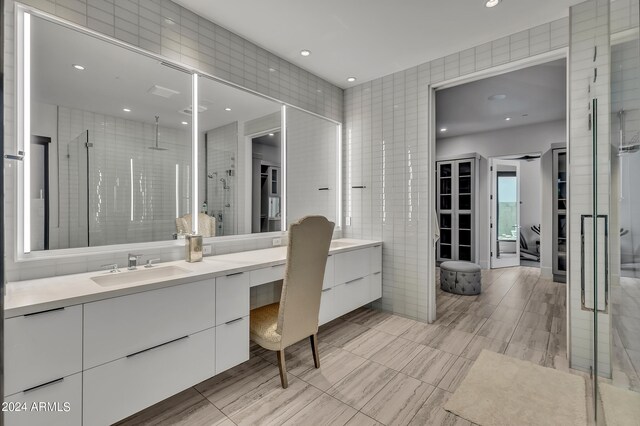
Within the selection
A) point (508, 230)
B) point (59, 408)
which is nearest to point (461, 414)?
point (59, 408)

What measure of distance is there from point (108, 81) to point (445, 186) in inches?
229

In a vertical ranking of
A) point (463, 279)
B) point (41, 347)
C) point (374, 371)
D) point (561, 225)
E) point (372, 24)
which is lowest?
point (374, 371)

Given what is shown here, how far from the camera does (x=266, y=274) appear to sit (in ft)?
7.16

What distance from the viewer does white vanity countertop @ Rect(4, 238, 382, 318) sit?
1.28 metres

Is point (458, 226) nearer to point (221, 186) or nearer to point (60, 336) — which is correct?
point (221, 186)

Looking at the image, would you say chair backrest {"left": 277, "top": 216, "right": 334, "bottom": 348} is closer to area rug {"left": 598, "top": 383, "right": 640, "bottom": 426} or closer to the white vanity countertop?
the white vanity countertop

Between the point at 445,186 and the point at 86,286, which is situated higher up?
the point at 445,186

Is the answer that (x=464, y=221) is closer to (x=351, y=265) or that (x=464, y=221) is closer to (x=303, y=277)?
(x=351, y=265)

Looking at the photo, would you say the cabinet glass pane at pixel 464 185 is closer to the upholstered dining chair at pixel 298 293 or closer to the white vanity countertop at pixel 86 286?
the upholstered dining chair at pixel 298 293

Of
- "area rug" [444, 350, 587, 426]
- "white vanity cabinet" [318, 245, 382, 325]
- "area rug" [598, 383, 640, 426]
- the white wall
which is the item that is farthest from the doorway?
"area rug" [598, 383, 640, 426]

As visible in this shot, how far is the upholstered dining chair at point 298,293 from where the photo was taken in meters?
1.97

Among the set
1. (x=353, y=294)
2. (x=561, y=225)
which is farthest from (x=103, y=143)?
(x=561, y=225)

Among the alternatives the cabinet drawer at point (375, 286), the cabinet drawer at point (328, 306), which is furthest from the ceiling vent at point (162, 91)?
the cabinet drawer at point (375, 286)

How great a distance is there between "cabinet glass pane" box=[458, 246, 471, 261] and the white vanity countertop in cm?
476
